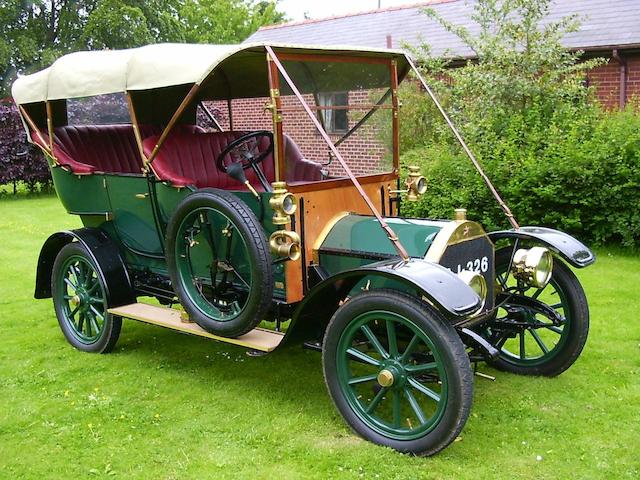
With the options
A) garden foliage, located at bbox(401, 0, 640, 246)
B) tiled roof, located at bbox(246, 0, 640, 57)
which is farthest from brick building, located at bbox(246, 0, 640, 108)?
garden foliage, located at bbox(401, 0, 640, 246)

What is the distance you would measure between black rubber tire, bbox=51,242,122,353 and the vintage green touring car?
0.01 m

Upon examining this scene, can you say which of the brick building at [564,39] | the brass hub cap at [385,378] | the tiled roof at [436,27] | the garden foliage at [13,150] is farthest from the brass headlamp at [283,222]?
the garden foliage at [13,150]

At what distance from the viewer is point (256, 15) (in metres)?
30.0

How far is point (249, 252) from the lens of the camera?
12.4ft

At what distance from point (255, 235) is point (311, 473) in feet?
4.12

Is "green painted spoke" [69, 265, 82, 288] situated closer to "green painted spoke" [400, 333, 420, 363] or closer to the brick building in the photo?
"green painted spoke" [400, 333, 420, 363]

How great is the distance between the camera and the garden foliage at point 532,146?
7.66 metres

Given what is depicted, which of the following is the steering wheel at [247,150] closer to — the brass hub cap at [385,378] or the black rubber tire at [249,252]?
the black rubber tire at [249,252]

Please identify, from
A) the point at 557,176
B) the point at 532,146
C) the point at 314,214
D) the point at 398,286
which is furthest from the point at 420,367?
the point at 532,146

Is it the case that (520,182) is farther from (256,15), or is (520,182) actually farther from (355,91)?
(256,15)

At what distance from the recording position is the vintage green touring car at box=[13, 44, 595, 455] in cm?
350

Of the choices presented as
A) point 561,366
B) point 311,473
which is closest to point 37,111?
point 311,473

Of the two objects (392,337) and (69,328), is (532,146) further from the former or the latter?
(69,328)

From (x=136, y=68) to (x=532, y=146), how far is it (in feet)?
17.2
